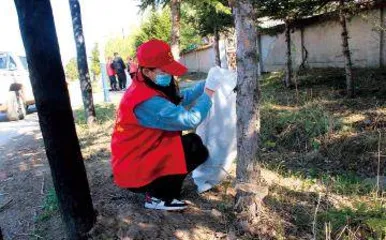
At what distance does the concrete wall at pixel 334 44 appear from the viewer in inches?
423

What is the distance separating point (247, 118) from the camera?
122 inches

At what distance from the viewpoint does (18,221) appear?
3988 millimetres

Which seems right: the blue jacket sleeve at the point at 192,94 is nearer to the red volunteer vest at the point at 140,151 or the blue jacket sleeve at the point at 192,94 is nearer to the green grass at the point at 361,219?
the red volunteer vest at the point at 140,151

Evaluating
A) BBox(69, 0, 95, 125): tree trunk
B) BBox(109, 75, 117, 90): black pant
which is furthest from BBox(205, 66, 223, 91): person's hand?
BBox(109, 75, 117, 90): black pant

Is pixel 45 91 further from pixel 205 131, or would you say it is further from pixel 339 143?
pixel 339 143

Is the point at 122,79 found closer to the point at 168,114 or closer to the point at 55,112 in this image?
the point at 168,114

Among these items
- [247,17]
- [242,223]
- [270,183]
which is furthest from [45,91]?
[270,183]

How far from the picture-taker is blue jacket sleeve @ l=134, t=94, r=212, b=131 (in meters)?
3.25

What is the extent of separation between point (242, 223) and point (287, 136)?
12.3 ft

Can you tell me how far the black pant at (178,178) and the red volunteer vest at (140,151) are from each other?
69mm

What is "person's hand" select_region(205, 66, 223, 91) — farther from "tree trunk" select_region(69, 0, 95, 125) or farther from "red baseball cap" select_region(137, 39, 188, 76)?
"tree trunk" select_region(69, 0, 95, 125)

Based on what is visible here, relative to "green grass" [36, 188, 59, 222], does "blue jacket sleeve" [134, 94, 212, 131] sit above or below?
above

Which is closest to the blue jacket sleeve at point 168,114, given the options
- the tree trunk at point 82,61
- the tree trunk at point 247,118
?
the tree trunk at point 247,118

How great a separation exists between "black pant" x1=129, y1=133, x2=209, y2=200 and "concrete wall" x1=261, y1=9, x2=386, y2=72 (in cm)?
617
